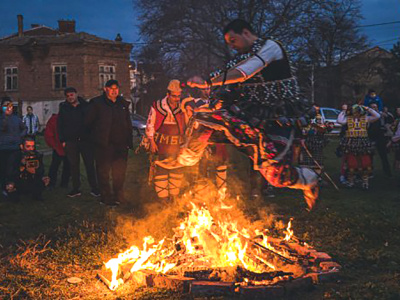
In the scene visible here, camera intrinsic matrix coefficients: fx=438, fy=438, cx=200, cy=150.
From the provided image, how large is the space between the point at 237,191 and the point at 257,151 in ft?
15.9

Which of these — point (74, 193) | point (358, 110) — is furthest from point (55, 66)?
point (358, 110)

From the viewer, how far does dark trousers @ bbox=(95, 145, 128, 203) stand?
297 inches

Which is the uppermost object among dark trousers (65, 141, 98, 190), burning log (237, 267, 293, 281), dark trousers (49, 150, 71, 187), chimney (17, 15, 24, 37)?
chimney (17, 15, 24, 37)

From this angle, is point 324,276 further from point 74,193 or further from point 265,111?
point 74,193

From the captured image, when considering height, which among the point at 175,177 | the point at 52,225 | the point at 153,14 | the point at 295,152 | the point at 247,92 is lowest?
the point at 52,225

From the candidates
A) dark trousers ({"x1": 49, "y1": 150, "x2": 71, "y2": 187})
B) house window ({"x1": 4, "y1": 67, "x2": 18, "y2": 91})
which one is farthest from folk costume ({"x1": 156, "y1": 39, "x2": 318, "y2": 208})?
house window ({"x1": 4, "y1": 67, "x2": 18, "y2": 91})

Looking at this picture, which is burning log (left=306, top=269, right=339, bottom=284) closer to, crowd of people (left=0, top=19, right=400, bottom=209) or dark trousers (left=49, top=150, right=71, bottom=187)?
crowd of people (left=0, top=19, right=400, bottom=209)

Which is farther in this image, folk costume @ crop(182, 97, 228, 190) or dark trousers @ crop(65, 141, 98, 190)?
dark trousers @ crop(65, 141, 98, 190)

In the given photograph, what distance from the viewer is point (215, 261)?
4492 millimetres

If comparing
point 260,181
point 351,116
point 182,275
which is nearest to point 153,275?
point 182,275

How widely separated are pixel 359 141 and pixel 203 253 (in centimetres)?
577

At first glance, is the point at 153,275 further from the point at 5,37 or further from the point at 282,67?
the point at 5,37

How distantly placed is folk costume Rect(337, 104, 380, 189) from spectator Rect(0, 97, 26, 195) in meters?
6.73

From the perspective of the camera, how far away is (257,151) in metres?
4.08
